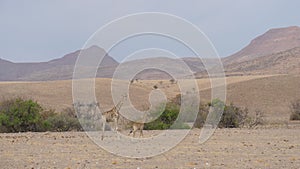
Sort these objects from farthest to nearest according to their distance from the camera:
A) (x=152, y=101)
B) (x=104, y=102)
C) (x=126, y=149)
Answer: (x=104, y=102) → (x=152, y=101) → (x=126, y=149)

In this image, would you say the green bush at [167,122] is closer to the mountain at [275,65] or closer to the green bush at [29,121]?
the green bush at [29,121]

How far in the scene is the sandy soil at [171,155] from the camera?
47.3 feet

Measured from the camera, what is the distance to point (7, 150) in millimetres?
19109

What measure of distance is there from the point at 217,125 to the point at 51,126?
9.84 metres

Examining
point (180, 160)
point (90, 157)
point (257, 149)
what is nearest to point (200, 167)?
point (180, 160)

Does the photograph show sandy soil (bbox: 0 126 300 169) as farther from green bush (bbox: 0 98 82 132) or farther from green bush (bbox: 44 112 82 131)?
green bush (bbox: 44 112 82 131)

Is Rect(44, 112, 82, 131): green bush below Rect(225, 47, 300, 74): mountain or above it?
below

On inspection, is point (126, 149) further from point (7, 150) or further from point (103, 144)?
point (7, 150)

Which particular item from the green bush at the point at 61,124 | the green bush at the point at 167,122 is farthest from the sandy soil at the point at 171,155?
the green bush at the point at 61,124

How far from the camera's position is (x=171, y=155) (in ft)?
55.6

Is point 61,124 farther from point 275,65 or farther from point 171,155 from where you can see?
point 275,65

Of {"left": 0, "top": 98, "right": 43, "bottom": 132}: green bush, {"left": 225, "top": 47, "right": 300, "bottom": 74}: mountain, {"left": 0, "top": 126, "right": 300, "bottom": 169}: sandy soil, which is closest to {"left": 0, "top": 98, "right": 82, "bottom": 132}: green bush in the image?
{"left": 0, "top": 98, "right": 43, "bottom": 132}: green bush

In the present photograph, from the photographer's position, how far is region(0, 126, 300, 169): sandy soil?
47.3 ft

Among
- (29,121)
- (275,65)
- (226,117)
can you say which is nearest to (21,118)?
(29,121)
